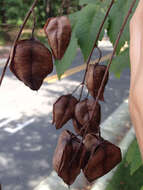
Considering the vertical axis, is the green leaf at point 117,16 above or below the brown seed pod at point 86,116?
above

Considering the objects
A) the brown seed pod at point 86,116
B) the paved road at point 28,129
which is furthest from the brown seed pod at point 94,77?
the paved road at point 28,129

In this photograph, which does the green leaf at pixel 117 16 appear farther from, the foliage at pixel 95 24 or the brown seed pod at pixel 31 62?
the brown seed pod at pixel 31 62

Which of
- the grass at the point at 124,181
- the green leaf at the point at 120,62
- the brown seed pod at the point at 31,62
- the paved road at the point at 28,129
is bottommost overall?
the paved road at the point at 28,129

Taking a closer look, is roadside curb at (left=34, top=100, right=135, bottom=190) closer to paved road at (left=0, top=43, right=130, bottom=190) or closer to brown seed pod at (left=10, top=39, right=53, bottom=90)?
paved road at (left=0, top=43, right=130, bottom=190)

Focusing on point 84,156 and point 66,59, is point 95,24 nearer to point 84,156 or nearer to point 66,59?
point 66,59

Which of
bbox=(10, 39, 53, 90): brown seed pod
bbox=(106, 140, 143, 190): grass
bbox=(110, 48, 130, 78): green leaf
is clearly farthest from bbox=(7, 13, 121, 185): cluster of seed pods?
bbox=(106, 140, 143, 190): grass

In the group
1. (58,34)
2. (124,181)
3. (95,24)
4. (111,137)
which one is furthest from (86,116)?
(111,137)
